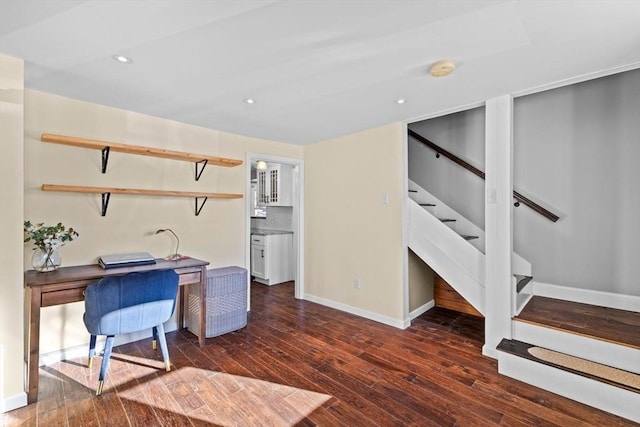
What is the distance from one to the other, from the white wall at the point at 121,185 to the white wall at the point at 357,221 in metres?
1.04

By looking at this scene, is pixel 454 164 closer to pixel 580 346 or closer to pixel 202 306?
pixel 580 346

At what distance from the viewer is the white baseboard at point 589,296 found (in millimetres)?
2814

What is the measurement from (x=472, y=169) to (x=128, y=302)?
3799 mm

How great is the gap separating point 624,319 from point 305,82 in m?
3.39

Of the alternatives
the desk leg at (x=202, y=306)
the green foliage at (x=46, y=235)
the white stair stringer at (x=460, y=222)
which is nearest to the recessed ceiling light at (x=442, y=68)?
the white stair stringer at (x=460, y=222)

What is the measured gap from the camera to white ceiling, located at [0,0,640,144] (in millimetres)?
1433

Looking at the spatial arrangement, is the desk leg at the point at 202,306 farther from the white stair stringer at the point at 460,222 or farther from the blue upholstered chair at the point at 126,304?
the white stair stringer at the point at 460,222

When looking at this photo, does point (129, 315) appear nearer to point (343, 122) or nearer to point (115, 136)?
point (115, 136)

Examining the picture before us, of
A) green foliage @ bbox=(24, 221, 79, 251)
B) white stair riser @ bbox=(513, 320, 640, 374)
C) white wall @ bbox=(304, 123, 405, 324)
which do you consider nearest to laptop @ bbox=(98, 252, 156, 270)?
green foliage @ bbox=(24, 221, 79, 251)

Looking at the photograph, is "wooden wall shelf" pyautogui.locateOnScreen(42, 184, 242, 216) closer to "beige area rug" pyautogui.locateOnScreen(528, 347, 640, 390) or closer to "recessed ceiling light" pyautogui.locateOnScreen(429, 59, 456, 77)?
"recessed ceiling light" pyautogui.locateOnScreen(429, 59, 456, 77)

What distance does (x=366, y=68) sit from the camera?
6.60ft

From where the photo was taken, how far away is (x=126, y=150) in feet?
8.79

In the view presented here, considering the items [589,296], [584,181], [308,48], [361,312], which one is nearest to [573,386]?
[589,296]

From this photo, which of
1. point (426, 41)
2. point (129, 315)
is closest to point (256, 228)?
point (129, 315)
